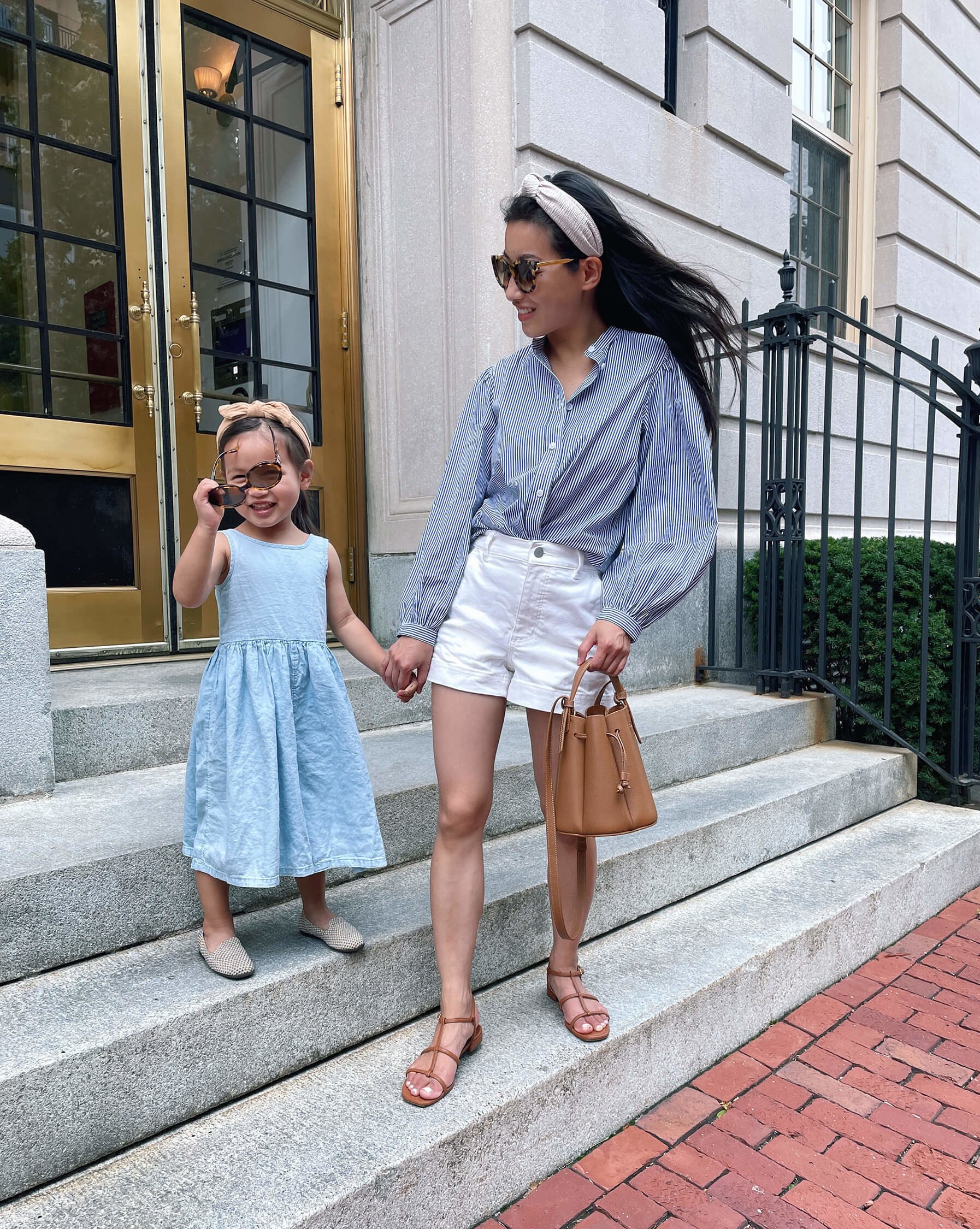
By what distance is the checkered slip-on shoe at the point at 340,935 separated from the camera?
2184 mm

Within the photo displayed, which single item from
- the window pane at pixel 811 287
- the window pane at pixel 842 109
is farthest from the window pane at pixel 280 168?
the window pane at pixel 842 109

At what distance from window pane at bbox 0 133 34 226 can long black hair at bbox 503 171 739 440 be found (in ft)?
8.85

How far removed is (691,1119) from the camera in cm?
232

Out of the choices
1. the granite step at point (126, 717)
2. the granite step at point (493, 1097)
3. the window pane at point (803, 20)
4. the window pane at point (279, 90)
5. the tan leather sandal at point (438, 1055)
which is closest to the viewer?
the granite step at point (493, 1097)

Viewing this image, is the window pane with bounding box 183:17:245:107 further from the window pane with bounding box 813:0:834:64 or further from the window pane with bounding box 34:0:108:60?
the window pane with bounding box 813:0:834:64

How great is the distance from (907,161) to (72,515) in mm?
7495

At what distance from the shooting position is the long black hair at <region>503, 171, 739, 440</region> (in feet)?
6.73

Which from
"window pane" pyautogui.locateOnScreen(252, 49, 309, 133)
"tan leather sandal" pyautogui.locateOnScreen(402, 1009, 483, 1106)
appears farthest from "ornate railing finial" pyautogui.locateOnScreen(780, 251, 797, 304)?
"tan leather sandal" pyautogui.locateOnScreen(402, 1009, 483, 1106)

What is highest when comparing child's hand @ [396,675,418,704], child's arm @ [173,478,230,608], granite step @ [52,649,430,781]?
child's arm @ [173,478,230,608]

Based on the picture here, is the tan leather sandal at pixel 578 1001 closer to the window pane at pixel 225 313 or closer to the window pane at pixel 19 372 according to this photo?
the window pane at pixel 19 372

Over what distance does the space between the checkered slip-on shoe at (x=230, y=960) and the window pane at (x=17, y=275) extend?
117 inches

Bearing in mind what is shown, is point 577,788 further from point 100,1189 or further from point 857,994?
point 857,994

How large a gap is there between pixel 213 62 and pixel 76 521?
2.28 metres

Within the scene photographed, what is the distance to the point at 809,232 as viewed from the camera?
7504 millimetres
